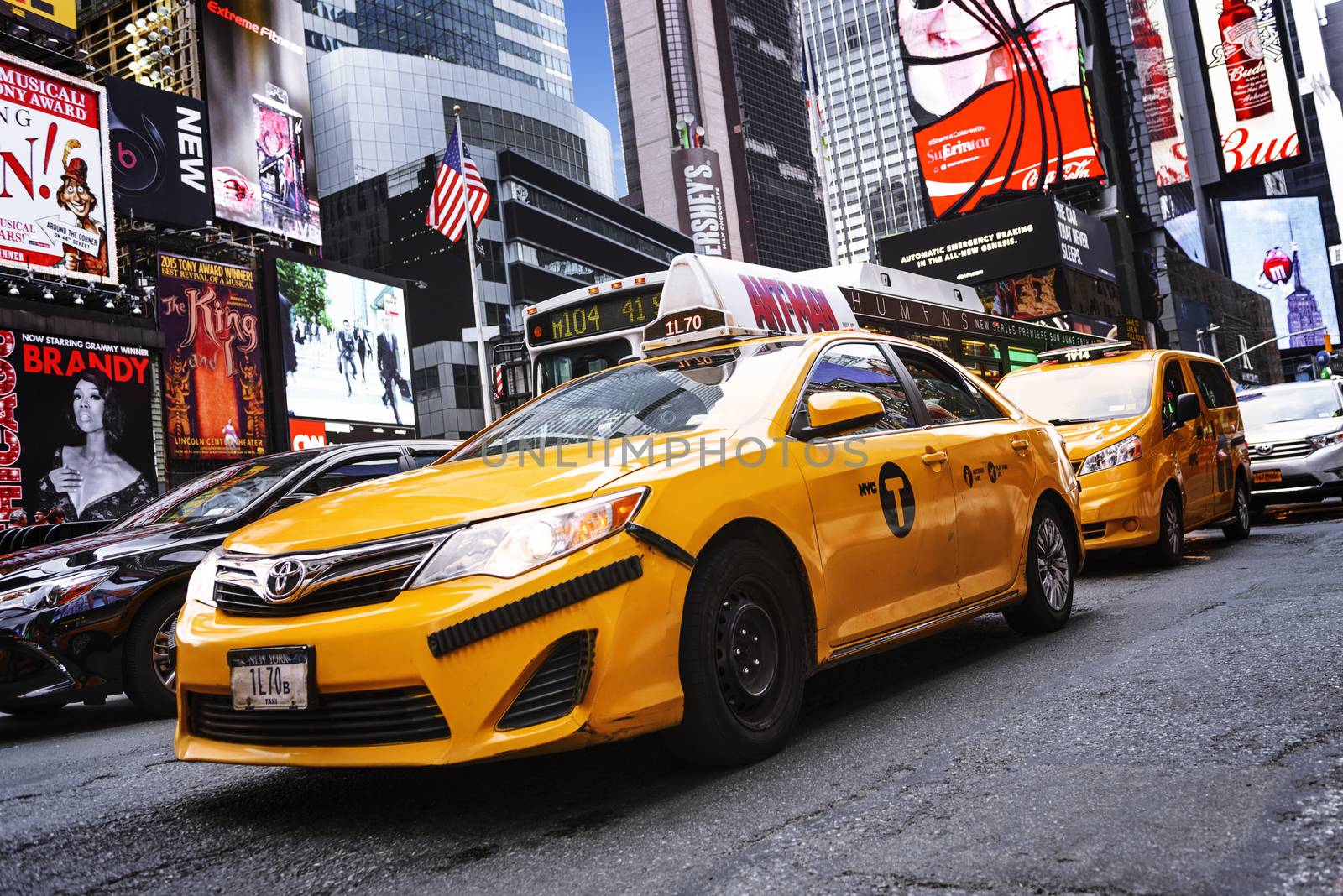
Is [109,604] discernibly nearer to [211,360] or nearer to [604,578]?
[604,578]

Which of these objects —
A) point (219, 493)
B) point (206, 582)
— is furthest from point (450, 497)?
point (219, 493)

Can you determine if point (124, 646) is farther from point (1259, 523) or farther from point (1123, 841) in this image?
point (1259, 523)

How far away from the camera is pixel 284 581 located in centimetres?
318

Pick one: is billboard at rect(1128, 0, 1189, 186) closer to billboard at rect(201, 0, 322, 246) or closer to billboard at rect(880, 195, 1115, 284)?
billboard at rect(880, 195, 1115, 284)

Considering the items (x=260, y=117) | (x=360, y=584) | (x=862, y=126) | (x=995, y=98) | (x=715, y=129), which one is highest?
(x=862, y=126)

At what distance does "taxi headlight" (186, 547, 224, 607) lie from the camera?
3449 mm

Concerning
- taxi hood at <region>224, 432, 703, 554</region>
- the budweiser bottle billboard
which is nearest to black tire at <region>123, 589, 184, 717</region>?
taxi hood at <region>224, 432, 703, 554</region>

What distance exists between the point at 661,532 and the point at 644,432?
0.79 metres

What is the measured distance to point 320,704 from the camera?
3049 millimetres

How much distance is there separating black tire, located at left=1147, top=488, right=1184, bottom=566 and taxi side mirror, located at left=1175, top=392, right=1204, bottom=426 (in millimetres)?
611

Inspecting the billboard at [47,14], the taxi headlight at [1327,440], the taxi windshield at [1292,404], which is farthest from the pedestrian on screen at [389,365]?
the taxi headlight at [1327,440]

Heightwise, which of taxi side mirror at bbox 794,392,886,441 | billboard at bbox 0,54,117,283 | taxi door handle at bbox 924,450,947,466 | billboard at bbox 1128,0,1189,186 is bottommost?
taxi door handle at bbox 924,450,947,466

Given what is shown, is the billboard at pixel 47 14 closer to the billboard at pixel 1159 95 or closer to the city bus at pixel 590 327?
the city bus at pixel 590 327

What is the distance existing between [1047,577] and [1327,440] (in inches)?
331
